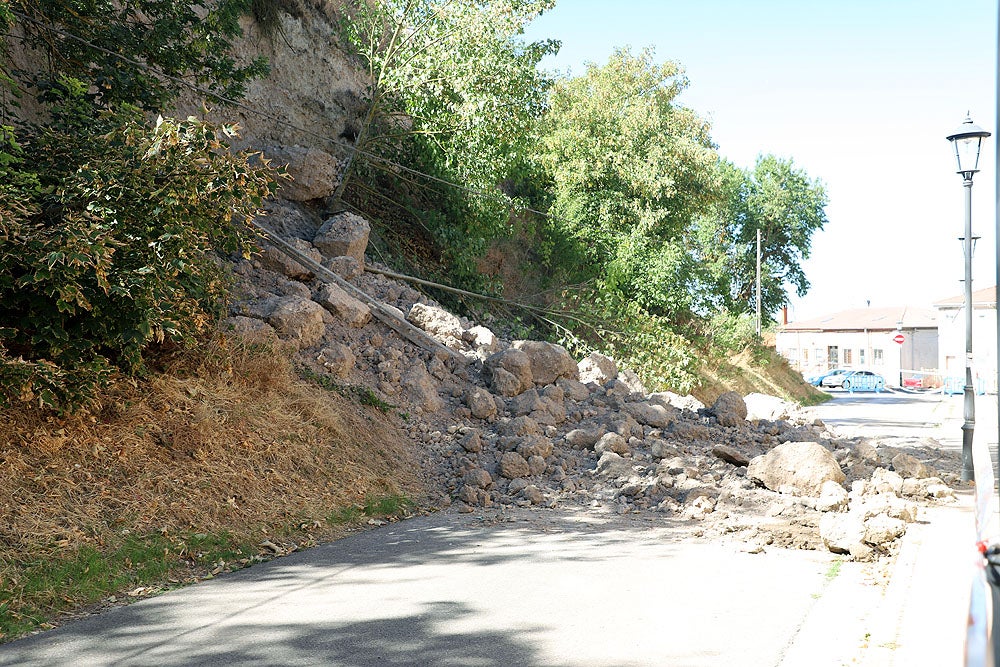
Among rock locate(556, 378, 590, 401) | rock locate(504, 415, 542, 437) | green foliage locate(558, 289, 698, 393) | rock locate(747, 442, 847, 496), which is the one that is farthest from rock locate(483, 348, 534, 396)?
rock locate(747, 442, 847, 496)

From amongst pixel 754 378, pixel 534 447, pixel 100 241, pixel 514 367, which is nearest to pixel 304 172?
pixel 514 367

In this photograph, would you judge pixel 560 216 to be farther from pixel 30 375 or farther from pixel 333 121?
pixel 30 375

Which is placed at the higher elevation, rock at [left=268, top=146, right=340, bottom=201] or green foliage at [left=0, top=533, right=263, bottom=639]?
rock at [left=268, top=146, right=340, bottom=201]

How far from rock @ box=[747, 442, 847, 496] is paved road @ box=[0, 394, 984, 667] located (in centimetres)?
177

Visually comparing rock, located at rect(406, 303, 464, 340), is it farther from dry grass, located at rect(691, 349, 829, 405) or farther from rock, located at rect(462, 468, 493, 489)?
dry grass, located at rect(691, 349, 829, 405)

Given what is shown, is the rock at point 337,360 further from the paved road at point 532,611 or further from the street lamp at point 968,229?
the street lamp at point 968,229

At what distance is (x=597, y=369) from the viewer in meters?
14.5

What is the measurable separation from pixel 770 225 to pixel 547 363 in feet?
133

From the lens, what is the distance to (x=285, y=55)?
1820 centimetres

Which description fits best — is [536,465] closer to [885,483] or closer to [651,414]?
[651,414]

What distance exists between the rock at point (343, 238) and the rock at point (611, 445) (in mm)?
5262

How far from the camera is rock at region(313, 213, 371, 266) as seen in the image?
13.9m

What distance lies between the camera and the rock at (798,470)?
31.6 ft

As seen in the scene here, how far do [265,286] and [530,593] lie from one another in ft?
23.9
